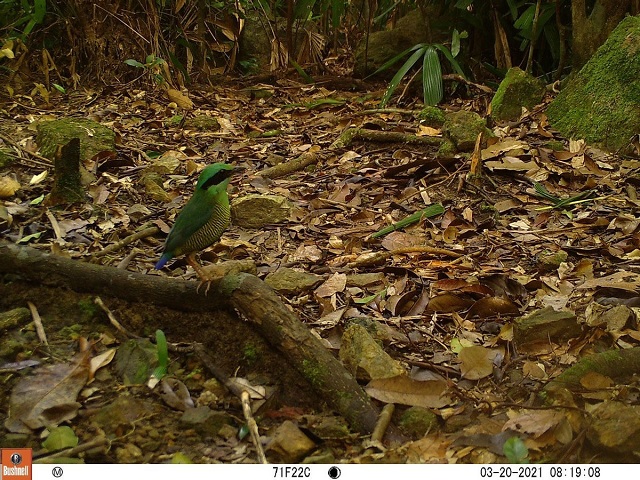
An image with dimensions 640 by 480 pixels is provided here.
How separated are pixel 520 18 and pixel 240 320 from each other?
4448 mm

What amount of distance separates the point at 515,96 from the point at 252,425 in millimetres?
3837

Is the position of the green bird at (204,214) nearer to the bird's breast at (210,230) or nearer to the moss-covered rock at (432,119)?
the bird's breast at (210,230)

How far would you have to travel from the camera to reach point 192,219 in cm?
228

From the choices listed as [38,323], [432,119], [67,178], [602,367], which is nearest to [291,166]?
[432,119]

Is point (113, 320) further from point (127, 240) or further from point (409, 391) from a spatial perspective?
point (409, 391)

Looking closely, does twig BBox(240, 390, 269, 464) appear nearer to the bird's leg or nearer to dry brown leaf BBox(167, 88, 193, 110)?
the bird's leg

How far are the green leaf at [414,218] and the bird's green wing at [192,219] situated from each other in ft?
4.20

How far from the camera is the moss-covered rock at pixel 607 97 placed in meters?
4.17

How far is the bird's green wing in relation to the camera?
2.28 metres

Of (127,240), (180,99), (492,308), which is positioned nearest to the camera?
(492,308)

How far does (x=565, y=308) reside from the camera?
2.62m

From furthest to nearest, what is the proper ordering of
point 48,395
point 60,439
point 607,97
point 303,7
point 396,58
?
1. point 303,7
2. point 396,58
3. point 607,97
4. point 48,395
5. point 60,439

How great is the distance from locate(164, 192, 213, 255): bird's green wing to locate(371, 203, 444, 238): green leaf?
128 centimetres

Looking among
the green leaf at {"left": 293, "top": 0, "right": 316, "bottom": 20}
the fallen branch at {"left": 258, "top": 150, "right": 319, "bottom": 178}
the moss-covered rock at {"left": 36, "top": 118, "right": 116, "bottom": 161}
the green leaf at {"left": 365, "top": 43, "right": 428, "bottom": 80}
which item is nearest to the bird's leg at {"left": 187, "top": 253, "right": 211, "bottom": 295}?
the fallen branch at {"left": 258, "top": 150, "right": 319, "bottom": 178}
